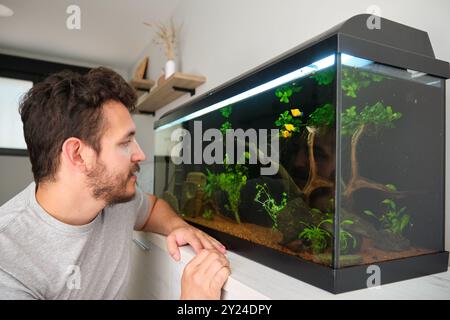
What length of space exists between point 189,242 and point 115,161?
0.31 meters

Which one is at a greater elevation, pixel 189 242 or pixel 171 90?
pixel 171 90

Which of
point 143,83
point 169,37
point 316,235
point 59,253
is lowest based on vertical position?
point 59,253

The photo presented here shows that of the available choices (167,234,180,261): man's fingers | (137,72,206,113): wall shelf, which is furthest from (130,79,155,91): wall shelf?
(167,234,180,261): man's fingers

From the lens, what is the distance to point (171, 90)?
2.29m

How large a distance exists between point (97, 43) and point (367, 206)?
3.34m

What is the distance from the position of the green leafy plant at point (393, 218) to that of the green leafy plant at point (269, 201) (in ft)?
0.60

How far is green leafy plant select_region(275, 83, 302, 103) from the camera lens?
26.0 inches

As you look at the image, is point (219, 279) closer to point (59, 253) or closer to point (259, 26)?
point (59, 253)

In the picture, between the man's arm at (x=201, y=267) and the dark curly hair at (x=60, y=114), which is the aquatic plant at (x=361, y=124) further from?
the dark curly hair at (x=60, y=114)

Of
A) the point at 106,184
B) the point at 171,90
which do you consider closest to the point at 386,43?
the point at 106,184

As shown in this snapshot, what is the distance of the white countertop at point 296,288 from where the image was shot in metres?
0.55

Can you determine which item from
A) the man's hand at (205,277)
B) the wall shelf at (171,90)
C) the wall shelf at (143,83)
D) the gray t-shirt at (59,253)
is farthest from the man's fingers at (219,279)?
the wall shelf at (143,83)
